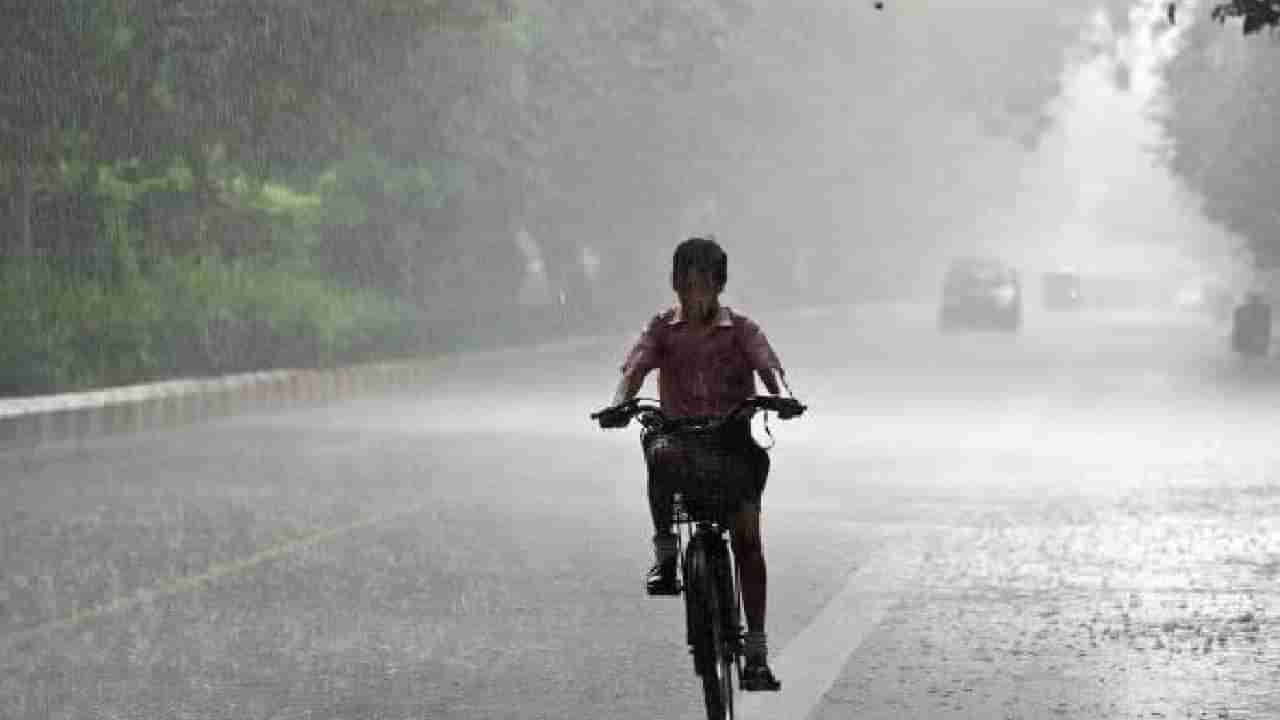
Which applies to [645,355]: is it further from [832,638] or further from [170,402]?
[170,402]

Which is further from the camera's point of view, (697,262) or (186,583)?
(186,583)

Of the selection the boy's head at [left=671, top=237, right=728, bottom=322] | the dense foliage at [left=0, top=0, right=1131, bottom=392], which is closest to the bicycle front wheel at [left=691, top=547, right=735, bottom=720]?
the boy's head at [left=671, top=237, right=728, bottom=322]

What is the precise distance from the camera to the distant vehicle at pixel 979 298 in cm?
6100

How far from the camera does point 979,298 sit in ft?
201

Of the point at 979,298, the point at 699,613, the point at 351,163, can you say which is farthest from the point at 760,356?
the point at 979,298

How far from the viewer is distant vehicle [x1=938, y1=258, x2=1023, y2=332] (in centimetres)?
6100

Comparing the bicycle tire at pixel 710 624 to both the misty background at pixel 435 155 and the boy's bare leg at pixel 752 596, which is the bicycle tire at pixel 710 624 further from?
the misty background at pixel 435 155

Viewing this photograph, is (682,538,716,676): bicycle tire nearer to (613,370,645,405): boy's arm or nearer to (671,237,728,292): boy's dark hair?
(613,370,645,405): boy's arm

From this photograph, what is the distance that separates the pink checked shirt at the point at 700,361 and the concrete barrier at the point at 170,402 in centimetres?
1449

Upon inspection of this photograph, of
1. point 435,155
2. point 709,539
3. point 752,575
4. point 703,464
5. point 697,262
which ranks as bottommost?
point 435,155

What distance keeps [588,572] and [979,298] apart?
48.9 m

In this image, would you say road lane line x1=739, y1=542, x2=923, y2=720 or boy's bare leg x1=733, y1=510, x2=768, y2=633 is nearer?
boy's bare leg x1=733, y1=510, x2=768, y2=633

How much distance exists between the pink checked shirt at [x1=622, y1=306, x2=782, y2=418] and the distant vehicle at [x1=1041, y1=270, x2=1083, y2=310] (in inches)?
3623

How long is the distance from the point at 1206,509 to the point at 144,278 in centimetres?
1826
